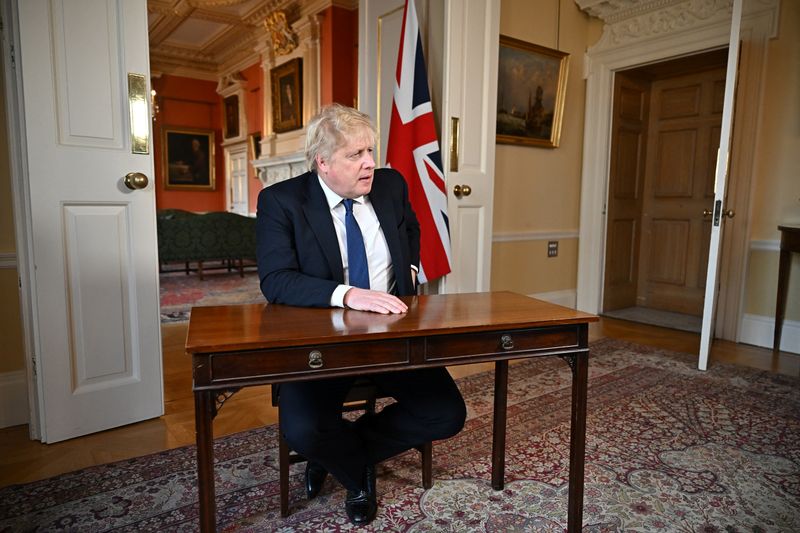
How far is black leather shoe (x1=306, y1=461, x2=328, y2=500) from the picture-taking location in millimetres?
1727

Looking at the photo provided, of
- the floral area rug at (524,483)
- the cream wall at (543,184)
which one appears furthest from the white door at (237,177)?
the floral area rug at (524,483)

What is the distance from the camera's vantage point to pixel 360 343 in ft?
4.00

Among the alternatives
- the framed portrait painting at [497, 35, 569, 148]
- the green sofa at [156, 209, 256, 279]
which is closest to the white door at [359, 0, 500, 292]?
the framed portrait painting at [497, 35, 569, 148]

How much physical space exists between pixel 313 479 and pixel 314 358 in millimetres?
766

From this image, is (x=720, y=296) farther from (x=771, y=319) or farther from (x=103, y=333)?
(x=103, y=333)

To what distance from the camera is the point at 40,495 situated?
1706 mm

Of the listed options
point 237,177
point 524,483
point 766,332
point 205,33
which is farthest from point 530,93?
point 237,177

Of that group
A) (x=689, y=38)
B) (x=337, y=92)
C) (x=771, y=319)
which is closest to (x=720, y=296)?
(x=771, y=319)

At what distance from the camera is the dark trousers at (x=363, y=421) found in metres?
1.45

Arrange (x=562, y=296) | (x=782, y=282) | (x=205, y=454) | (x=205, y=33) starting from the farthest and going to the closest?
(x=205, y=33), (x=562, y=296), (x=782, y=282), (x=205, y=454)

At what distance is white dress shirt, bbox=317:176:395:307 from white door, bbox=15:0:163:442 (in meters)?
1.05

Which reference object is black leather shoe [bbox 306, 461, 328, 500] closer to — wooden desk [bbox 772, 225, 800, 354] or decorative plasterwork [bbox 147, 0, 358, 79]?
wooden desk [bbox 772, 225, 800, 354]

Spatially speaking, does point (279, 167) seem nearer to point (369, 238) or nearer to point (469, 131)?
point (469, 131)

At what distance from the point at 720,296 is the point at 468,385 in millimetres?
2370
